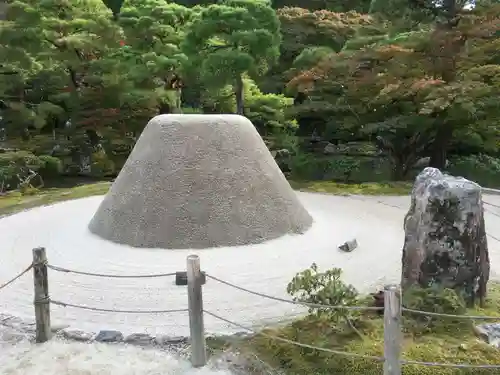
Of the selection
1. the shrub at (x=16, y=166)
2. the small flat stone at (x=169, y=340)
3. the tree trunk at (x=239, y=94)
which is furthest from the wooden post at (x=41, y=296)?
the tree trunk at (x=239, y=94)

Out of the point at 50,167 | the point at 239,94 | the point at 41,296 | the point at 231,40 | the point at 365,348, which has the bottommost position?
the point at 365,348

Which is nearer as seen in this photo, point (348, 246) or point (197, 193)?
point (348, 246)

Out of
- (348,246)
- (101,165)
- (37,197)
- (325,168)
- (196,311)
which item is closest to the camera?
(196,311)

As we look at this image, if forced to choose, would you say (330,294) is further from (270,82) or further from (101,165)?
(270,82)

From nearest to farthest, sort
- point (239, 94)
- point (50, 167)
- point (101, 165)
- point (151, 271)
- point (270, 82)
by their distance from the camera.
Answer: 1. point (151, 271)
2. point (239, 94)
3. point (50, 167)
4. point (101, 165)
5. point (270, 82)

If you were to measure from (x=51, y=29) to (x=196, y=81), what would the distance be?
5494 millimetres

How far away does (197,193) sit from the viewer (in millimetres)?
8180

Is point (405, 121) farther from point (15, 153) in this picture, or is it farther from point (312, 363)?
point (15, 153)

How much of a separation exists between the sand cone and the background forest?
5381 millimetres

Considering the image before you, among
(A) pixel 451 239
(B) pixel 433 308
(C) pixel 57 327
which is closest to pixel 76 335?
(C) pixel 57 327

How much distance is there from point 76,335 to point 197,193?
12.2 ft

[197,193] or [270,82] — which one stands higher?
[270,82]

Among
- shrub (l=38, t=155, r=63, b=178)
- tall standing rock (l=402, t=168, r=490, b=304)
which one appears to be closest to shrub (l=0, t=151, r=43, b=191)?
shrub (l=38, t=155, r=63, b=178)

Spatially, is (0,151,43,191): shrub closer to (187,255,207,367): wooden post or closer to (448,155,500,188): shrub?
(187,255,207,367): wooden post
